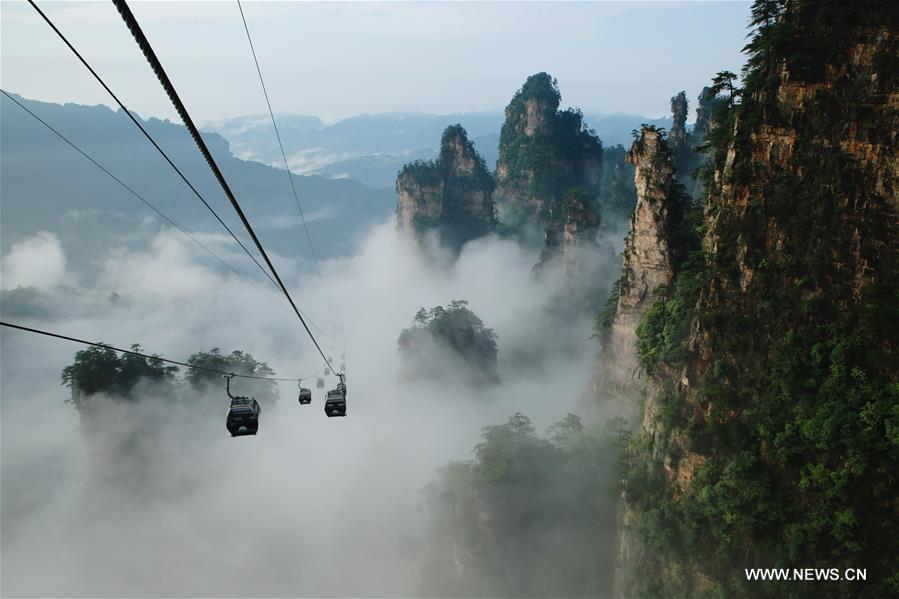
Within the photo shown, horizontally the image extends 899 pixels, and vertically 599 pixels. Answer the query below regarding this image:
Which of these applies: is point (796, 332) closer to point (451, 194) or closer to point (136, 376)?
point (136, 376)

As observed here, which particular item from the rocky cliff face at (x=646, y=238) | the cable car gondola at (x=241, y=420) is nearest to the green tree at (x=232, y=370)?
the rocky cliff face at (x=646, y=238)

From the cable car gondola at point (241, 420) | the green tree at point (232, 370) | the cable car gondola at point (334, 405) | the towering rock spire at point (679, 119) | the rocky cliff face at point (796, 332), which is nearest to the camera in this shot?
the rocky cliff face at point (796, 332)

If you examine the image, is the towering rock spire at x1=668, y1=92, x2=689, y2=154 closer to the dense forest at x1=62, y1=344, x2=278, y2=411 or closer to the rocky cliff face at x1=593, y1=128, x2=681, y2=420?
the rocky cliff face at x1=593, y1=128, x2=681, y2=420

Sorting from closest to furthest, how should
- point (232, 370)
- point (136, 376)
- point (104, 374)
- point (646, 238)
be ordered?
point (646, 238) → point (104, 374) → point (136, 376) → point (232, 370)

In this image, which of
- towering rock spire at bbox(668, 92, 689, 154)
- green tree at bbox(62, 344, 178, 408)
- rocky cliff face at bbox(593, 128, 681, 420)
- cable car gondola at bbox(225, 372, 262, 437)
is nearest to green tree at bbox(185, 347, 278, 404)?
green tree at bbox(62, 344, 178, 408)

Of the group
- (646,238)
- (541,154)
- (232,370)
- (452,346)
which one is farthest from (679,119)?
(232,370)

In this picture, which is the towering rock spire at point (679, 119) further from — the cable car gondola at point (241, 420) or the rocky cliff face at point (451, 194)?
the cable car gondola at point (241, 420)
